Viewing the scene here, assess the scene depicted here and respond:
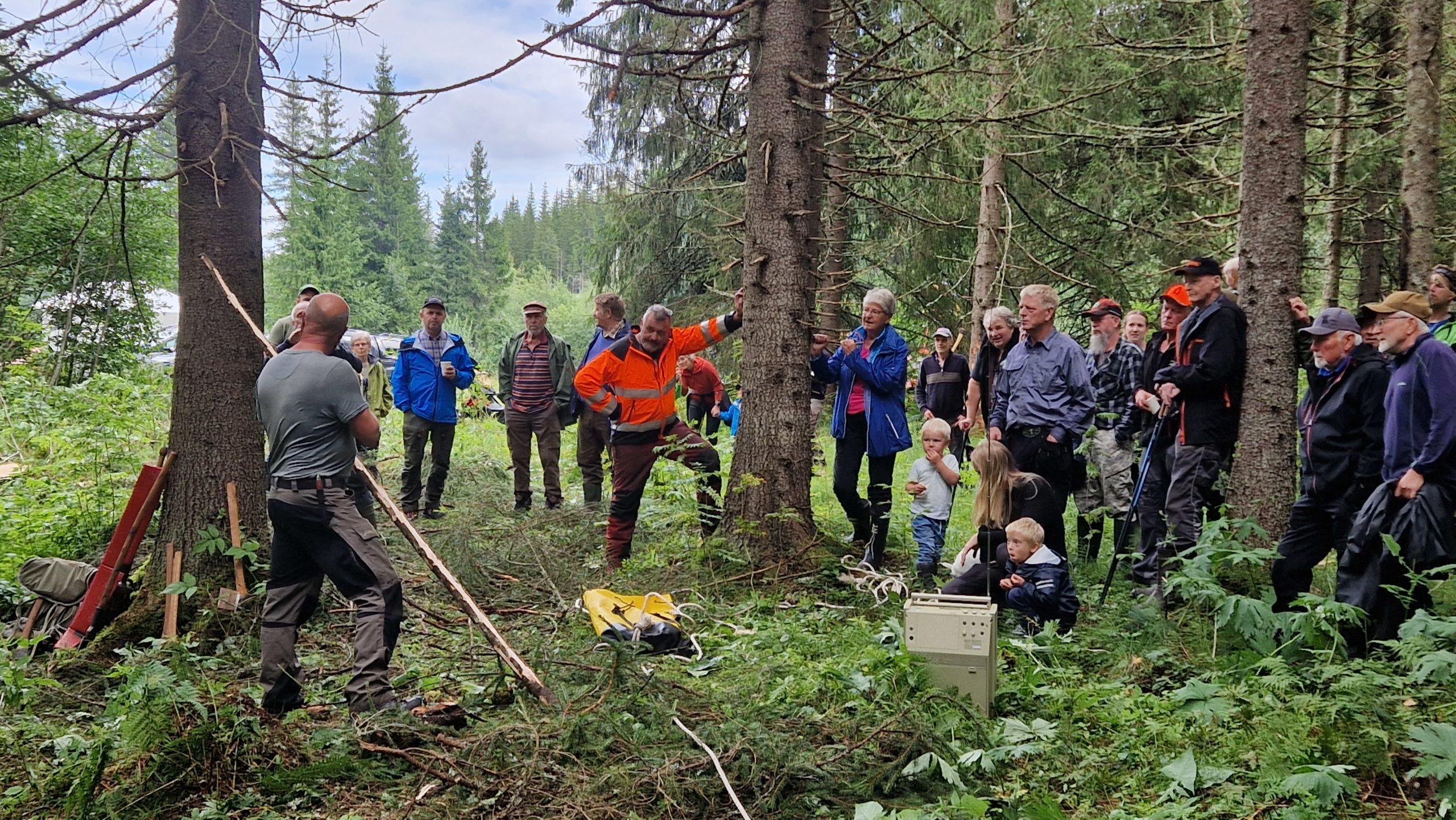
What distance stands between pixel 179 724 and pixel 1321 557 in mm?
5590

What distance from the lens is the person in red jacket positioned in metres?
11.0

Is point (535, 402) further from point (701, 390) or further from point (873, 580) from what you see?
point (873, 580)

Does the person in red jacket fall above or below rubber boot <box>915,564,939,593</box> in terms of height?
above

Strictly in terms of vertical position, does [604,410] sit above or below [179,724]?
above

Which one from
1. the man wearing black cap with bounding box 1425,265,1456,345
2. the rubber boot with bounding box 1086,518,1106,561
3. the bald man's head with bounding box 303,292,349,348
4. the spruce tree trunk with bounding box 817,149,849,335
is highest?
the spruce tree trunk with bounding box 817,149,849,335

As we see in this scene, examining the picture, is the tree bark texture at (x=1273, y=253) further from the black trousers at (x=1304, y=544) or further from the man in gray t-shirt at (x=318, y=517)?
the man in gray t-shirt at (x=318, y=517)

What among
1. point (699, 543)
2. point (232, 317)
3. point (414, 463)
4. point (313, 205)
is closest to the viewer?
point (232, 317)

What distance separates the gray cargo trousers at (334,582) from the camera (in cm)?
464

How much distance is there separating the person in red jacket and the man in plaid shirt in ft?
14.9

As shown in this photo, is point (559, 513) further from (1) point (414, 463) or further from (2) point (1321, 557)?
(2) point (1321, 557)

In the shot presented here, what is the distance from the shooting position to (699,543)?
7.12m

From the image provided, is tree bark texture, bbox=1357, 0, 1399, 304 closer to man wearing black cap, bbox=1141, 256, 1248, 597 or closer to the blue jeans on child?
man wearing black cap, bbox=1141, 256, 1248, 597

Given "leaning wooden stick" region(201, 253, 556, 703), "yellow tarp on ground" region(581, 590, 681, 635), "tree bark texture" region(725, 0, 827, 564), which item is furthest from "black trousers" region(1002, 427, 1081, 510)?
"leaning wooden stick" region(201, 253, 556, 703)

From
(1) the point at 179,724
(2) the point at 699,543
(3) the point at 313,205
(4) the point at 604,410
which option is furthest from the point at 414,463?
Result: (3) the point at 313,205
